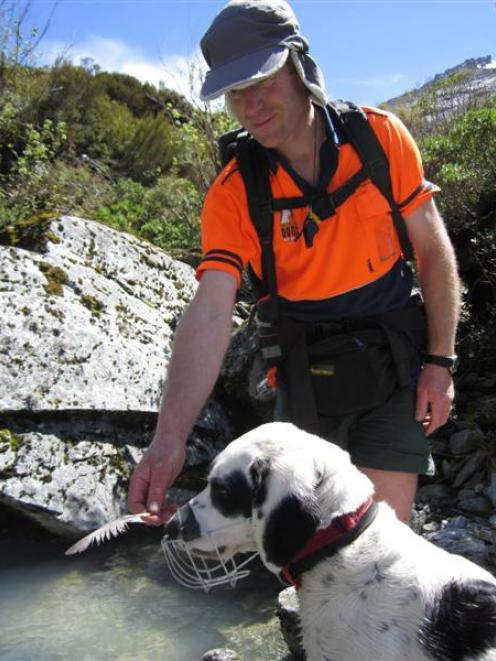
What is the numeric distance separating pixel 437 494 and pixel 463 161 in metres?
3.59

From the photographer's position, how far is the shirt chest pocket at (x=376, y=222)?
3.11 metres

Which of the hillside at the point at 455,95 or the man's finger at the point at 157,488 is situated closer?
the man's finger at the point at 157,488

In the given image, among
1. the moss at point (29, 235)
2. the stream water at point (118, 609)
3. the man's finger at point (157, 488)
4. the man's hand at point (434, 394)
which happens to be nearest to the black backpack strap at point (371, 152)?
the man's hand at point (434, 394)

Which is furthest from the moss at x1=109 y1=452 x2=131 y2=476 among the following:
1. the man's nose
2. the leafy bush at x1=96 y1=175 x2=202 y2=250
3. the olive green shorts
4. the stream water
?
the leafy bush at x1=96 y1=175 x2=202 y2=250

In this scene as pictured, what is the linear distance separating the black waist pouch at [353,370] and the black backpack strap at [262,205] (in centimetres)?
29

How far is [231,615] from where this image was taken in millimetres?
4402

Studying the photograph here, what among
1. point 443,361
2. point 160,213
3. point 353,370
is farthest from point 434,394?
point 160,213

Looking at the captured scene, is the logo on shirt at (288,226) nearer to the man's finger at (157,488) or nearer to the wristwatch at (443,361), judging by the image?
the wristwatch at (443,361)

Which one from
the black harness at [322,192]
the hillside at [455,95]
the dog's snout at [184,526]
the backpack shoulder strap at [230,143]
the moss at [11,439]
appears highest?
the hillside at [455,95]

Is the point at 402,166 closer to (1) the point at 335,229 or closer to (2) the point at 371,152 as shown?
(2) the point at 371,152

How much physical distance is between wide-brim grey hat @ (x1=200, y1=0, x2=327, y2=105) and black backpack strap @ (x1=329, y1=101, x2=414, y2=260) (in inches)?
6.5

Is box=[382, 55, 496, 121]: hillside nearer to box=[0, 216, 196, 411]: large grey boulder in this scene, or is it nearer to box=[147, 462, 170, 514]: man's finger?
box=[0, 216, 196, 411]: large grey boulder

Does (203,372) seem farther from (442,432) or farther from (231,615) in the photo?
(442,432)

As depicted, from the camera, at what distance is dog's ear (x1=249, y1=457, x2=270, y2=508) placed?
2.27 metres
